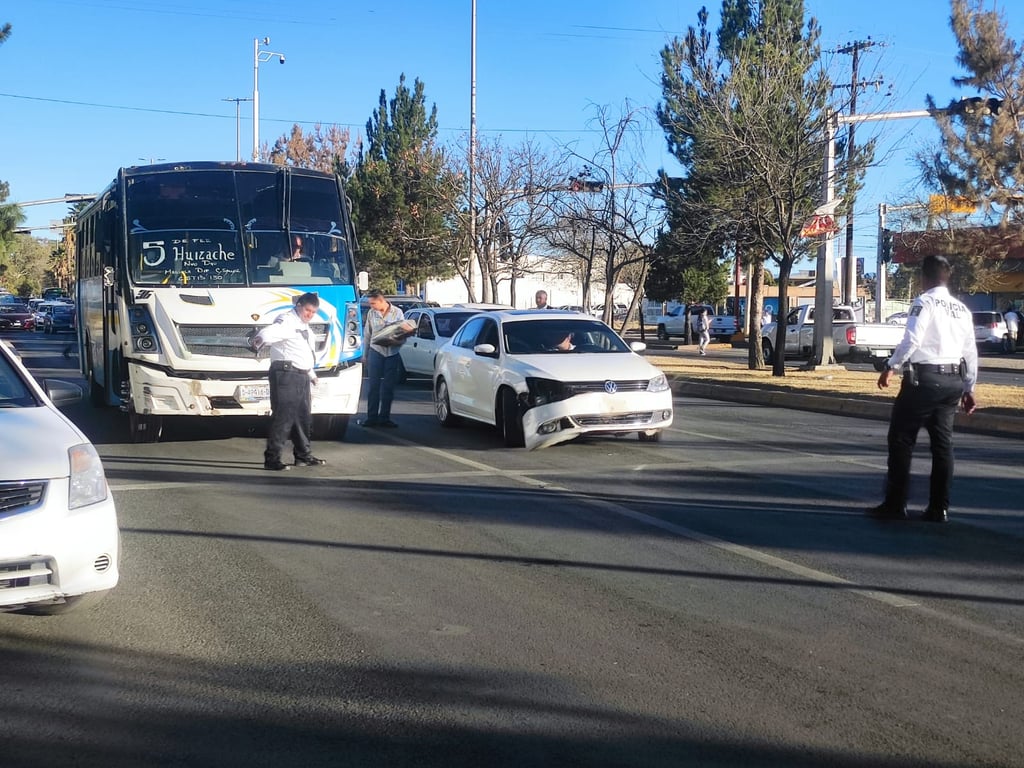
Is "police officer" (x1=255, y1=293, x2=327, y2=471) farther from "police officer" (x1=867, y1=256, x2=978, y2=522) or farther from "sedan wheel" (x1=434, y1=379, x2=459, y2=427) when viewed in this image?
"police officer" (x1=867, y1=256, x2=978, y2=522)

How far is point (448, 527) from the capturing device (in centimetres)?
830

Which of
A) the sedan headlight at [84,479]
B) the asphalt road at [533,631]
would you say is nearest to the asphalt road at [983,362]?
the asphalt road at [533,631]

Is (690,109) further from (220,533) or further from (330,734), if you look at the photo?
(330,734)

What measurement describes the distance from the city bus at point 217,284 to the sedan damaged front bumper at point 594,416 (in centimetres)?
216

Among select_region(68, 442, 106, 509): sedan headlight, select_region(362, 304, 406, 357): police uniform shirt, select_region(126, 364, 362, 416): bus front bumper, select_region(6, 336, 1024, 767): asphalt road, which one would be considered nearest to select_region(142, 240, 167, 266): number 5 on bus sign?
select_region(126, 364, 362, 416): bus front bumper

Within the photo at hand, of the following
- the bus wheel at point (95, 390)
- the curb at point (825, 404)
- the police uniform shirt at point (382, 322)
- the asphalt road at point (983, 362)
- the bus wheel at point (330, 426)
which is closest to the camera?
the bus wheel at point (330, 426)

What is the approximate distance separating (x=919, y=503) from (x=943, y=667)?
13.9 feet

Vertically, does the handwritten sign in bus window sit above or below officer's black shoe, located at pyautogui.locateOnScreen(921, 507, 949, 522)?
above

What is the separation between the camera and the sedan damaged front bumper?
38.4 feet

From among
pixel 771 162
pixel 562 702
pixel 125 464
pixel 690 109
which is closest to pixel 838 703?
pixel 562 702

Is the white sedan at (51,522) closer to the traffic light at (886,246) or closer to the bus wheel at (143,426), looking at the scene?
the bus wheel at (143,426)

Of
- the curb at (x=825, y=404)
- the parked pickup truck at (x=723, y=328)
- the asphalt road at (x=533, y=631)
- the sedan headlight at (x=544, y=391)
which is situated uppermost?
the parked pickup truck at (x=723, y=328)

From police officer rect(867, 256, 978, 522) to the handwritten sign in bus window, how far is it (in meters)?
7.23

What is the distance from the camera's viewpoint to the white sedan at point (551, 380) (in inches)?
464
